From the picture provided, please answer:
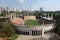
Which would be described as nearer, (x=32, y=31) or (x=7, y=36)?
(x=7, y=36)

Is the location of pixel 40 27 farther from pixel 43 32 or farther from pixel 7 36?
pixel 7 36

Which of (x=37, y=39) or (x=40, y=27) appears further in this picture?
(x=40, y=27)

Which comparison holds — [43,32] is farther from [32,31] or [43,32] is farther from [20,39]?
[20,39]

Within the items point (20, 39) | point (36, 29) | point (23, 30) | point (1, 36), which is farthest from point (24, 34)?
point (1, 36)

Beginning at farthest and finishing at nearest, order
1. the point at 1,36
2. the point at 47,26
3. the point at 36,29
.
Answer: the point at 47,26 → the point at 36,29 → the point at 1,36

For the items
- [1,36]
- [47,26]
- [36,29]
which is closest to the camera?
[1,36]

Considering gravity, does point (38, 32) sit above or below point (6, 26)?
below

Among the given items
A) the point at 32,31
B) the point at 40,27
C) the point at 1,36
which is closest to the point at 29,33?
the point at 32,31

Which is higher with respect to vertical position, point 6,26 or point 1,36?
point 6,26
